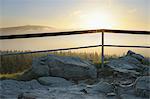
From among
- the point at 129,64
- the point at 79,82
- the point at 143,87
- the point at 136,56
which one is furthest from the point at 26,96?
the point at 136,56

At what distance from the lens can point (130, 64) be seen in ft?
15.7

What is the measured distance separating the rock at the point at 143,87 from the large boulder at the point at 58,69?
1.16m

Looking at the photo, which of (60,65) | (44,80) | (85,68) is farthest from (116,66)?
(44,80)

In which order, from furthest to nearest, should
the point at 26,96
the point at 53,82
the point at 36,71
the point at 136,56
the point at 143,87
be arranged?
the point at 136,56
the point at 36,71
the point at 53,82
the point at 143,87
the point at 26,96

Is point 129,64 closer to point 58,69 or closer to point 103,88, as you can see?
point 58,69

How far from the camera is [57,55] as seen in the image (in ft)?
14.8

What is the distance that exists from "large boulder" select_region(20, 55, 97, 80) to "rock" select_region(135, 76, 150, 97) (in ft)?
3.80

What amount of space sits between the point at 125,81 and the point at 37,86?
948 mm

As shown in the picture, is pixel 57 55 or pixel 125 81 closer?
pixel 125 81

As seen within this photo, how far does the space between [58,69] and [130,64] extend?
3.59 feet

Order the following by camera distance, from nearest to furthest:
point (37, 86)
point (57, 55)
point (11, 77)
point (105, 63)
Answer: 1. point (37, 86)
2. point (11, 77)
3. point (57, 55)
4. point (105, 63)

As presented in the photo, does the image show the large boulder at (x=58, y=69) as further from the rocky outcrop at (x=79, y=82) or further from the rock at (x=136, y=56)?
the rock at (x=136, y=56)

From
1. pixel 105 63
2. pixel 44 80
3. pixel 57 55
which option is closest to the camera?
pixel 44 80

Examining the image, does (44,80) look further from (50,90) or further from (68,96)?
(68,96)
